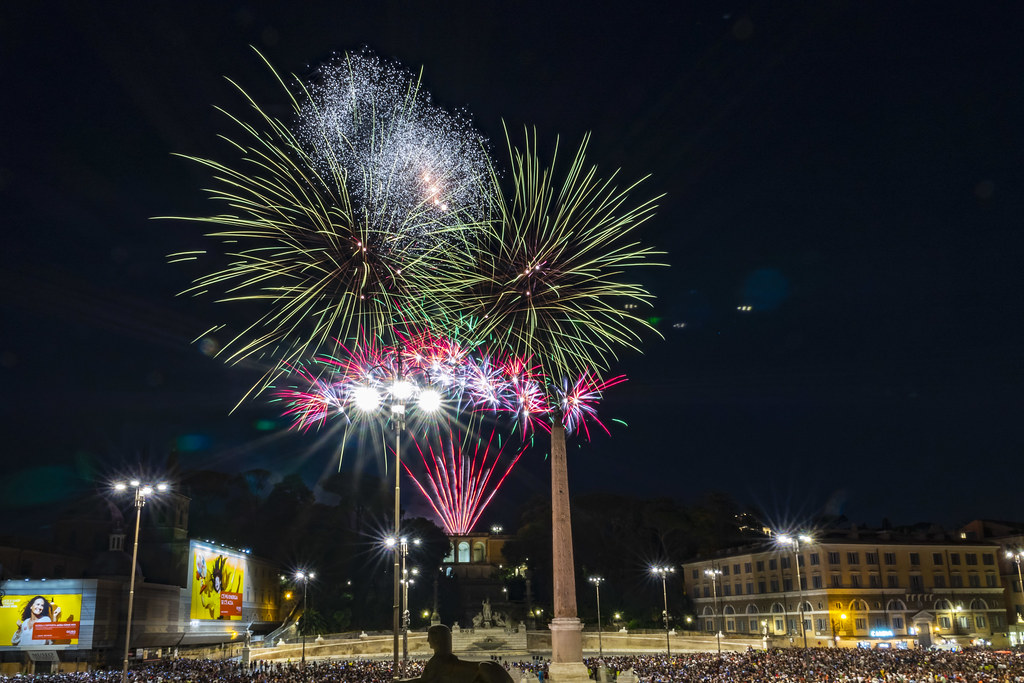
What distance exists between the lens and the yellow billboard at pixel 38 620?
2098 inches

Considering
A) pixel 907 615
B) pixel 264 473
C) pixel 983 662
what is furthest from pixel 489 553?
pixel 983 662

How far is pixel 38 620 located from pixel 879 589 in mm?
63918

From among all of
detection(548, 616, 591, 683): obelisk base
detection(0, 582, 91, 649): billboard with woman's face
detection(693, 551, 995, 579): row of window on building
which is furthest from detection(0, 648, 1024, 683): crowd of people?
detection(693, 551, 995, 579): row of window on building

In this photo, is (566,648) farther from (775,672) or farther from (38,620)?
(38,620)

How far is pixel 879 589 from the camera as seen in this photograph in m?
68.9

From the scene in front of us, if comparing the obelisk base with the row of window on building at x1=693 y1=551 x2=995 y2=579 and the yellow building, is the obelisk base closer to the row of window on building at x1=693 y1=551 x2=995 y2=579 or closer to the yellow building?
the yellow building

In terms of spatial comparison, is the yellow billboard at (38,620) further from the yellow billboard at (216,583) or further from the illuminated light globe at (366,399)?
the illuminated light globe at (366,399)

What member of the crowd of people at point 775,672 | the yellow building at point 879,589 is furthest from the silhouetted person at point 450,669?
the yellow building at point 879,589

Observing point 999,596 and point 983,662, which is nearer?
point 983,662

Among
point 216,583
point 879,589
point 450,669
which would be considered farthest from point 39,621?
point 879,589

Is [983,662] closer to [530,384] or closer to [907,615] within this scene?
[530,384]

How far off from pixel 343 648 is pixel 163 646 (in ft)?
42.8

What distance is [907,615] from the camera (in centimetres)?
6900

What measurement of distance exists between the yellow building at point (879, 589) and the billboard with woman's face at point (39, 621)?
152 feet
